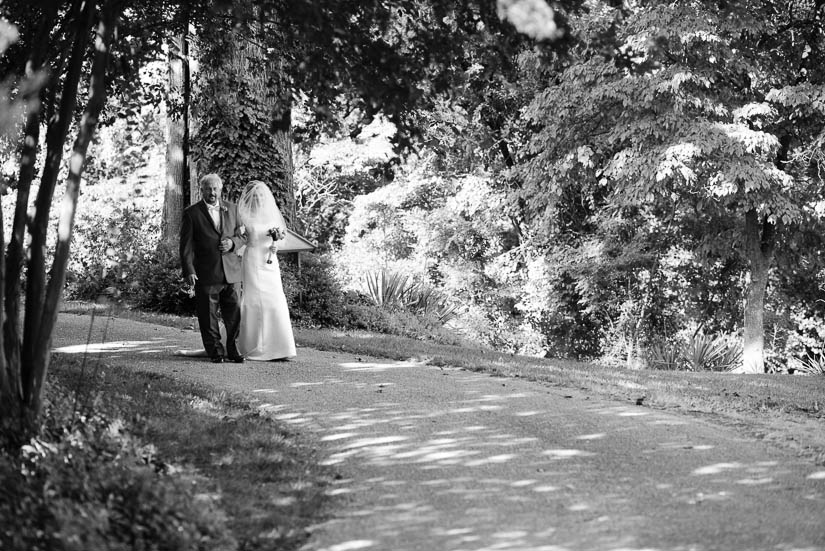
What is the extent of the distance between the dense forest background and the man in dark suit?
1.07m

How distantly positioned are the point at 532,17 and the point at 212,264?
18.5 feet

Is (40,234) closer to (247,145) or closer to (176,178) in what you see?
(247,145)

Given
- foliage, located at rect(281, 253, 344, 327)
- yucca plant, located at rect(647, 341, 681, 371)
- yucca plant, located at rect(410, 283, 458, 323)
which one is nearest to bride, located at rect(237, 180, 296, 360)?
foliage, located at rect(281, 253, 344, 327)

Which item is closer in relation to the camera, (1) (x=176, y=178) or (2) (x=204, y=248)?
(2) (x=204, y=248)

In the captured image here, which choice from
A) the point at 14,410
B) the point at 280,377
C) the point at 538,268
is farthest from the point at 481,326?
the point at 14,410

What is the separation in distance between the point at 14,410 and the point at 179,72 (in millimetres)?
14373

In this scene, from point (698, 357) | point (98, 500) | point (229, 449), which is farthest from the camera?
point (698, 357)

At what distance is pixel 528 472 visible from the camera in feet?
21.0

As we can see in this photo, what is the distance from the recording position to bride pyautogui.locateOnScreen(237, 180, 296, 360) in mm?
11359

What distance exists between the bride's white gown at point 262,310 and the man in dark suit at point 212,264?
0.71 ft

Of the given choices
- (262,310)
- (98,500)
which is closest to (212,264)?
(262,310)

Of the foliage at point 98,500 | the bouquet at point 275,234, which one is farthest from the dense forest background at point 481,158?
the bouquet at point 275,234

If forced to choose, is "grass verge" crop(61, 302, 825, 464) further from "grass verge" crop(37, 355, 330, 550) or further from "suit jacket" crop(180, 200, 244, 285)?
"grass verge" crop(37, 355, 330, 550)

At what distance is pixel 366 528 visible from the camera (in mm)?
5316
